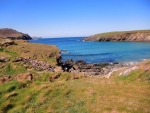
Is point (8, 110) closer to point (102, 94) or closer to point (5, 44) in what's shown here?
point (102, 94)

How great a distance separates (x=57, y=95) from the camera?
1859 centimetres

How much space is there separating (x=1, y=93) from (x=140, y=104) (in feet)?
44.7

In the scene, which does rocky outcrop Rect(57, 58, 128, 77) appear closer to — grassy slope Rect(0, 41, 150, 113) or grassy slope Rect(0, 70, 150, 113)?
grassy slope Rect(0, 41, 150, 113)

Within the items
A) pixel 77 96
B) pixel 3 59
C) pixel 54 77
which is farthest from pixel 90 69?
pixel 77 96

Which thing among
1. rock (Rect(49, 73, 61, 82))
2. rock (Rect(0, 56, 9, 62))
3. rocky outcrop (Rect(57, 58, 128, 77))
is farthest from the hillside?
rocky outcrop (Rect(57, 58, 128, 77))

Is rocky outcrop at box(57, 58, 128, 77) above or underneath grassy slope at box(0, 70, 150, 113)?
underneath

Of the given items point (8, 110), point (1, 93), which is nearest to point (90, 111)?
point (8, 110)

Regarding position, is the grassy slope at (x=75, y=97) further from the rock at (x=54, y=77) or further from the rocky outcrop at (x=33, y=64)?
the rocky outcrop at (x=33, y=64)

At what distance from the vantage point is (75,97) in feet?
59.4

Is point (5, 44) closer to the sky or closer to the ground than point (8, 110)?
closer to the sky

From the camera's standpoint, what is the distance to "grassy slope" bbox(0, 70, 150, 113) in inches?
636

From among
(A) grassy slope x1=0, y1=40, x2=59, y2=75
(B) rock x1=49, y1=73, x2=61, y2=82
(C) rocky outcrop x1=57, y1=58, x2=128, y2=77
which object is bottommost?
(C) rocky outcrop x1=57, y1=58, x2=128, y2=77

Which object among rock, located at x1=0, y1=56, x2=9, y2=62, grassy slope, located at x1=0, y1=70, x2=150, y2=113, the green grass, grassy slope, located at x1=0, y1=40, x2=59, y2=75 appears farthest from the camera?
rock, located at x1=0, y1=56, x2=9, y2=62

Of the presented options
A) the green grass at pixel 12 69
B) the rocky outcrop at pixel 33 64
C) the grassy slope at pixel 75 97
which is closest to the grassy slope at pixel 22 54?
the green grass at pixel 12 69
